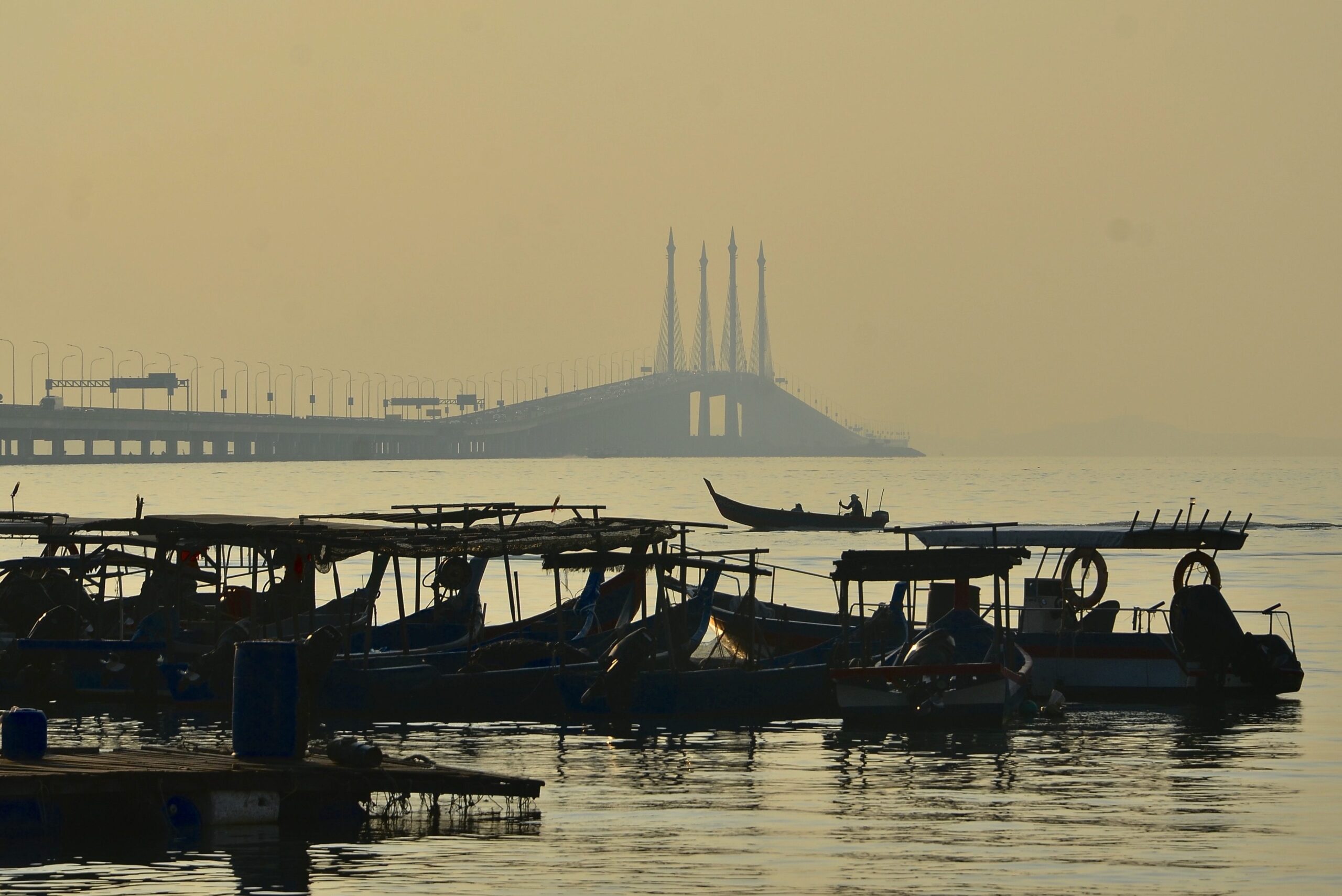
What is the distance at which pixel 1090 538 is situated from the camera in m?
24.9

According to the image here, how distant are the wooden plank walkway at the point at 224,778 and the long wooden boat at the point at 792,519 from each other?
53.7 metres

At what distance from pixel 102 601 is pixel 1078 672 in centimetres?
1146

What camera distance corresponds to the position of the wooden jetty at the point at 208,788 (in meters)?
14.0

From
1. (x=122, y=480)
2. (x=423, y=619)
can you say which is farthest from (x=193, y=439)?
(x=423, y=619)

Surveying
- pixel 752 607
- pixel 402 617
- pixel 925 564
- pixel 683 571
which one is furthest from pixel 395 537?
pixel 925 564

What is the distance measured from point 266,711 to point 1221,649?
12.5 meters

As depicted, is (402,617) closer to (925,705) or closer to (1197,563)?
(925,705)

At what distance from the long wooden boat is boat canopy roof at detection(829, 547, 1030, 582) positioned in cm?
4653

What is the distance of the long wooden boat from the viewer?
73375 millimetres

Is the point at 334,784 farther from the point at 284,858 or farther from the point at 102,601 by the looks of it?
the point at 102,601

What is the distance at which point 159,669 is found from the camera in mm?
23453

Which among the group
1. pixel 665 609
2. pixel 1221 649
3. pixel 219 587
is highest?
pixel 219 587

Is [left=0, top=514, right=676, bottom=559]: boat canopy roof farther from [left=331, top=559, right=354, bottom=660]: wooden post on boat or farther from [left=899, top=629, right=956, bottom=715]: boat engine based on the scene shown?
[left=899, top=629, right=956, bottom=715]: boat engine

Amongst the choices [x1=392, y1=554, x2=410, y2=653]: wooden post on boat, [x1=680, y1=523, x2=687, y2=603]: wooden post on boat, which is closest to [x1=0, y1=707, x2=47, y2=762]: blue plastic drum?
[x1=392, y1=554, x2=410, y2=653]: wooden post on boat
